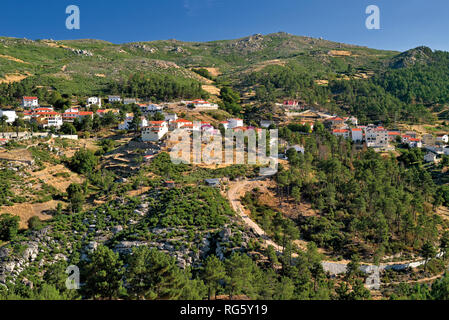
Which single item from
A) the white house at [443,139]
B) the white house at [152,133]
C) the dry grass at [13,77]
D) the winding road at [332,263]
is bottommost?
the winding road at [332,263]

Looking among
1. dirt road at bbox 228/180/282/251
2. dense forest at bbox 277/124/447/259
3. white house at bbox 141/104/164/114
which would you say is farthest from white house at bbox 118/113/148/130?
dense forest at bbox 277/124/447/259

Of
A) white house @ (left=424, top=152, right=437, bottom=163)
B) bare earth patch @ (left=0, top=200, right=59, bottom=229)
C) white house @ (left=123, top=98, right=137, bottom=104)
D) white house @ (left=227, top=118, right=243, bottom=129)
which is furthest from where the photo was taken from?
white house @ (left=123, top=98, right=137, bottom=104)

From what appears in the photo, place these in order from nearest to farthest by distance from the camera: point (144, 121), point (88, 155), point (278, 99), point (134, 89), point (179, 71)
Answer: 1. point (88, 155)
2. point (144, 121)
3. point (134, 89)
4. point (278, 99)
5. point (179, 71)

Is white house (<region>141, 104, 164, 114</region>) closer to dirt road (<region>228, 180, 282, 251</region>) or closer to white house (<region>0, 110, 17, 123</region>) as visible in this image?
white house (<region>0, 110, 17, 123</region>)

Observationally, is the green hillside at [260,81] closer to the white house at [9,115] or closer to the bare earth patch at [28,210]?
the white house at [9,115]

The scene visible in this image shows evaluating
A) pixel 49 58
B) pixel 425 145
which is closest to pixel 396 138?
pixel 425 145

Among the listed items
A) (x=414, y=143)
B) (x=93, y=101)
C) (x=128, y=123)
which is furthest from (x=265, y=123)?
(x=93, y=101)

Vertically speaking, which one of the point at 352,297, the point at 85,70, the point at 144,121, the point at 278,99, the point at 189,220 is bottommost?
the point at 352,297

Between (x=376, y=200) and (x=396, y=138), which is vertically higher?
(x=396, y=138)

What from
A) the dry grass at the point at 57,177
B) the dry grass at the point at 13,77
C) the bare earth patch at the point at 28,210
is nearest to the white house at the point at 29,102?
the dry grass at the point at 13,77

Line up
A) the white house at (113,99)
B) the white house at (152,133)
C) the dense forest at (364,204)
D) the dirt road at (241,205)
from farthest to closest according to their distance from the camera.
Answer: the white house at (113,99), the white house at (152,133), the dense forest at (364,204), the dirt road at (241,205)

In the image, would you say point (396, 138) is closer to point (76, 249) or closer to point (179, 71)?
point (76, 249)
